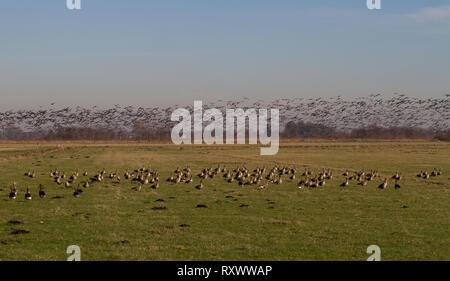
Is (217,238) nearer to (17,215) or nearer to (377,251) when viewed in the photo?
(377,251)

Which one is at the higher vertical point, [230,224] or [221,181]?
[230,224]

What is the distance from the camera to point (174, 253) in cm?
1553

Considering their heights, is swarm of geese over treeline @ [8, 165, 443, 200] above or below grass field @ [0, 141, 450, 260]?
below

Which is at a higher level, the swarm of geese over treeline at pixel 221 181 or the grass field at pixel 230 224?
the grass field at pixel 230 224

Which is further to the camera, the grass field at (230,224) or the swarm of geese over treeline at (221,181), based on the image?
the swarm of geese over treeline at (221,181)

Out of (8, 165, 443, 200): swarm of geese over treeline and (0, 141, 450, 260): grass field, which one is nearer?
(0, 141, 450, 260): grass field

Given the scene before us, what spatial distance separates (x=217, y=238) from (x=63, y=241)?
5311mm

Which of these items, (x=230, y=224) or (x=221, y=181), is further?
(x=221, y=181)
